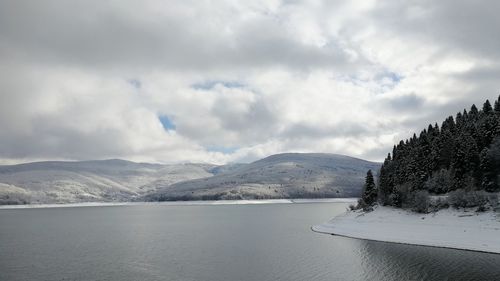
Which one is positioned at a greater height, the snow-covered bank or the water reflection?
the snow-covered bank

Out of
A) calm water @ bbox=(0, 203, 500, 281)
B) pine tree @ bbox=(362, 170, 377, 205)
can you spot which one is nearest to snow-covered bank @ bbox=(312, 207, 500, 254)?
calm water @ bbox=(0, 203, 500, 281)

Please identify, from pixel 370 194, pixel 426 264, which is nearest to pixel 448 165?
pixel 370 194

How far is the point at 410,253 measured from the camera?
2420 inches

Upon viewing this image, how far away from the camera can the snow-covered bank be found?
64812 millimetres

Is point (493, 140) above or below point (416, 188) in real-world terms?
above

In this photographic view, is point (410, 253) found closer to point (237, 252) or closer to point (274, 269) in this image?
point (274, 269)

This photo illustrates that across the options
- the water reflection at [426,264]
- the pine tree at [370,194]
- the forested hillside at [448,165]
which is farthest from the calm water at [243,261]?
the pine tree at [370,194]

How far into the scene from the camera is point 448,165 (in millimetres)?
100875

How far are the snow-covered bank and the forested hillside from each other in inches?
186

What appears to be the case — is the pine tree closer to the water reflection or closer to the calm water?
the calm water

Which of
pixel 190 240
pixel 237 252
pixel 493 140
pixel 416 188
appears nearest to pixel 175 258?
pixel 237 252

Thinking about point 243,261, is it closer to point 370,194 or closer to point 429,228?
point 429,228

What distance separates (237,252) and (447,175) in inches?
2102

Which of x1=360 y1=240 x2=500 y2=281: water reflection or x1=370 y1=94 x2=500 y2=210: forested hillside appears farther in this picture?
x1=370 y1=94 x2=500 y2=210: forested hillside
